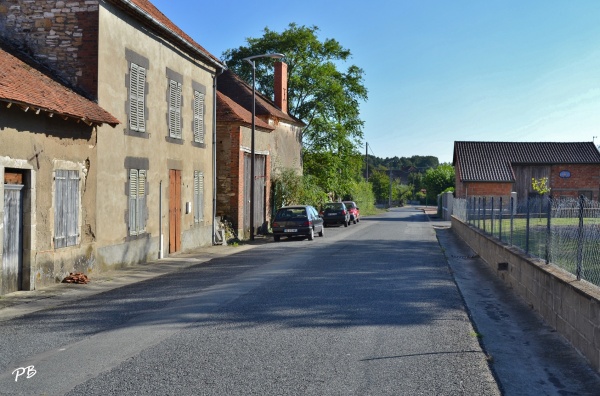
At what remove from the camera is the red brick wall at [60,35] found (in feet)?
51.8

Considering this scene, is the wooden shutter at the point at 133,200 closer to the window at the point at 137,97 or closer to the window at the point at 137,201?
the window at the point at 137,201

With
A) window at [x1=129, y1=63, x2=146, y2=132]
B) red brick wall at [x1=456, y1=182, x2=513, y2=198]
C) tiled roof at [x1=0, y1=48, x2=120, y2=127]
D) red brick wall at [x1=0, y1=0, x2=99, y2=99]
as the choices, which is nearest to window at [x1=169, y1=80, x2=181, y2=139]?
window at [x1=129, y1=63, x2=146, y2=132]

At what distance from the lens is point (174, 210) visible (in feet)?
69.1

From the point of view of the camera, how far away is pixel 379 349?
7.52m

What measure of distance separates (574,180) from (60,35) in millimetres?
51661

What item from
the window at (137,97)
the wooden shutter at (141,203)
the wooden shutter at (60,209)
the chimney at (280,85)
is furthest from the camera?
the chimney at (280,85)

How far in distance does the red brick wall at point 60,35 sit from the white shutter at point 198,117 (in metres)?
7.21

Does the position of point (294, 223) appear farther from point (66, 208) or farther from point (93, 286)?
point (93, 286)

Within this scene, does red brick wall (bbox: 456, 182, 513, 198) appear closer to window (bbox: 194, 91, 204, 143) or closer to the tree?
the tree

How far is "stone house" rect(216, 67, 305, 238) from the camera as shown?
28750mm

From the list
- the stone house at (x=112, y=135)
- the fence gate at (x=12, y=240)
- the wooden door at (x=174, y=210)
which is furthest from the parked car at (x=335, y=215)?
the fence gate at (x=12, y=240)

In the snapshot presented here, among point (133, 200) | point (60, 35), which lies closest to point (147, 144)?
point (133, 200)

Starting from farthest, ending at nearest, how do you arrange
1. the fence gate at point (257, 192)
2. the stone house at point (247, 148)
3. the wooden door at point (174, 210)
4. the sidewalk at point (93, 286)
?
the fence gate at point (257, 192) < the stone house at point (247, 148) < the wooden door at point (174, 210) < the sidewalk at point (93, 286)

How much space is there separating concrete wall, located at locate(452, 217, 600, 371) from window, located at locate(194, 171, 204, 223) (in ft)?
39.2
